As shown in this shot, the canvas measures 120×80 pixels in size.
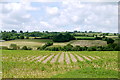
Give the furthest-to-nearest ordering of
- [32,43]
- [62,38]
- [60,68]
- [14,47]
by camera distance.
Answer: [62,38]
[32,43]
[14,47]
[60,68]

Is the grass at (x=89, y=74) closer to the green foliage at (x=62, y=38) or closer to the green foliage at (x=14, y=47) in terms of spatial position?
the green foliage at (x=14, y=47)

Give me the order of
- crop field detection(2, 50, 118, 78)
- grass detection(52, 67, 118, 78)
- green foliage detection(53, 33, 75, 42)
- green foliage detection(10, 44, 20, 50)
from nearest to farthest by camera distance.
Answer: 1. grass detection(52, 67, 118, 78)
2. crop field detection(2, 50, 118, 78)
3. green foliage detection(10, 44, 20, 50)
4. green foliage detection(53, 33, 75, 42)

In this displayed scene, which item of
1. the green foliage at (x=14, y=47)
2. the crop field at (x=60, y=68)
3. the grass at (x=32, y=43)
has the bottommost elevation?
the green foliage at (x=14, y=47)

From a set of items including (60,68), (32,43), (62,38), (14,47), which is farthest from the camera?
(62,38)

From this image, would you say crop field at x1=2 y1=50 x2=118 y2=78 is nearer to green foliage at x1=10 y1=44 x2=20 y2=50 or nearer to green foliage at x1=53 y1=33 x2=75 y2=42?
green foliage at x1=10 y1=44 x2=20 y2=50

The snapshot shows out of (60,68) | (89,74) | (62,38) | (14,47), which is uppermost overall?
(62,38)

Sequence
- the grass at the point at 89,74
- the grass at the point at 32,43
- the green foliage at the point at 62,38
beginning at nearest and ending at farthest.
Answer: the grass at the point at 89,74, the grass at the point at 32,43, the green foliage at the point at 62,38

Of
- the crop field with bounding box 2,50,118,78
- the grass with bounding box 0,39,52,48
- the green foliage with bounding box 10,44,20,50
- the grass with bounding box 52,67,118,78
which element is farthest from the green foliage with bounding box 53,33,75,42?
the grass with bounding box 52,67,118,78

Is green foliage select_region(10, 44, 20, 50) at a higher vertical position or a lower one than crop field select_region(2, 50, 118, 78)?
lower

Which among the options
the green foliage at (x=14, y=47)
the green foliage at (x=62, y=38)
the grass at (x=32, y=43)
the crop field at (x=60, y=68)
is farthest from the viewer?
the green foliage at (x=62, y=38)

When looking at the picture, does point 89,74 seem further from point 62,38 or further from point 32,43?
point 62,38

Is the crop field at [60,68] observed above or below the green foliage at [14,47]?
above

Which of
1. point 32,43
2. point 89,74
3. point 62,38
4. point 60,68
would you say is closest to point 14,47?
point 32,43

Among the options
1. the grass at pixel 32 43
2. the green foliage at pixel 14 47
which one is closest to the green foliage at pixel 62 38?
the grass at pixel 32 43
